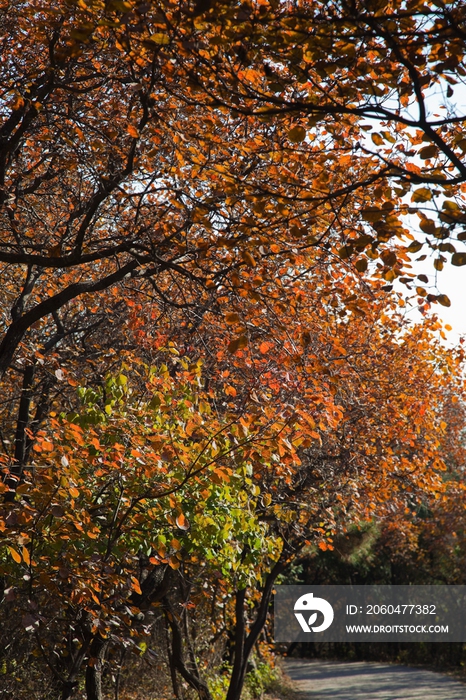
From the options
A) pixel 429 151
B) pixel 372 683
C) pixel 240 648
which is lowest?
pixel 372 683

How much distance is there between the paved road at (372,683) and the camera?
1991 cm

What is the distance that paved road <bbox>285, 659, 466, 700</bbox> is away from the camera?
19.9 meters

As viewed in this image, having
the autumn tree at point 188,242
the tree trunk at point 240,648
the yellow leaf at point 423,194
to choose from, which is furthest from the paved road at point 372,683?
the yellow leaf at point 423,194

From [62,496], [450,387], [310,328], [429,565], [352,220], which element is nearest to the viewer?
[62,496]

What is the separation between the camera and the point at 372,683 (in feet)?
76.5

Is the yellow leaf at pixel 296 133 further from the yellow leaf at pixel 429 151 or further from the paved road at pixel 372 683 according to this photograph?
the paved road at pixel 372 683

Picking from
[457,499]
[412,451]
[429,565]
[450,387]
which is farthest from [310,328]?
[429,565]

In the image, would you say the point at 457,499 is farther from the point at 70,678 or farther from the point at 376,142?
the point at 376,142

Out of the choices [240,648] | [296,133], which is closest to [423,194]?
[296,133]

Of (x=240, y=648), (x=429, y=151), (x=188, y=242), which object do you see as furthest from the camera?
(x=240, y=648)

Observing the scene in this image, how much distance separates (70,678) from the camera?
21.5 feet

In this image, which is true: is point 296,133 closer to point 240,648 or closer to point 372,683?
point 240,648

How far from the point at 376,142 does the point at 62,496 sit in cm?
338

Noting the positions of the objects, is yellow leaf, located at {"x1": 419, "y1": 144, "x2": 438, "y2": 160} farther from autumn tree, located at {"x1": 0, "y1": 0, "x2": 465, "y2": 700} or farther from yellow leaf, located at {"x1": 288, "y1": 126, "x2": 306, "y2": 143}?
yellow leaf, located at {"x1": 288, "y1": 126, "x2": 306, "y2": 143}
